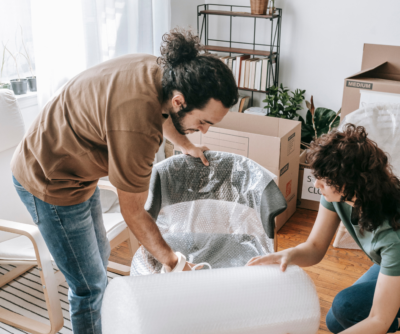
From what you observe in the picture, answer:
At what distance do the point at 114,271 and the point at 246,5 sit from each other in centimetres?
213

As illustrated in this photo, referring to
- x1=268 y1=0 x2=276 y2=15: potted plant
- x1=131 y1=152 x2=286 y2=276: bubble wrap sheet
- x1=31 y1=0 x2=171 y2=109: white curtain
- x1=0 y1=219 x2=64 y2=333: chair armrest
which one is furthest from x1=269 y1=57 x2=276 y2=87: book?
x1=0 y1=219 x2=64 y2=333: chair armrest

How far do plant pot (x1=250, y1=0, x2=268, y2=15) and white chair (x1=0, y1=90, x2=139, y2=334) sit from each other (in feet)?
5.45

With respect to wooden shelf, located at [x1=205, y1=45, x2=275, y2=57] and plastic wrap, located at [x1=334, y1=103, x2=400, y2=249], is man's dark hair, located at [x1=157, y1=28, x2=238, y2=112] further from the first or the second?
wooden shelf, located at [x1=205, y1=45, x2=275, y2=57]

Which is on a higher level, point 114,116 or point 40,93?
point 114,116

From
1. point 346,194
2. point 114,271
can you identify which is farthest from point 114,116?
point 114,271

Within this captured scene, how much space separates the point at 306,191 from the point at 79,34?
4.99ft

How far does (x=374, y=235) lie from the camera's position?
42.5 inches

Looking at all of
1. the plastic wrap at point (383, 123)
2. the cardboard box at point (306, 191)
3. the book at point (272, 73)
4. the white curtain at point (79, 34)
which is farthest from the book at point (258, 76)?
the plastic wrap at point (383, 123)

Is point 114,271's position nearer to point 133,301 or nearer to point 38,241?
point 38,241

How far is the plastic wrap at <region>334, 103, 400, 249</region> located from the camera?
1933 mm

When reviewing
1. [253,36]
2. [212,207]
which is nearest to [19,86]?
[212,207]

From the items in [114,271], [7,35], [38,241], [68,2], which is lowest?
[114,271]

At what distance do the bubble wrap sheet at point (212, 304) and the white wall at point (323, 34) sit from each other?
91.1 inches

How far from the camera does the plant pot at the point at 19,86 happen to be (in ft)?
6.70
